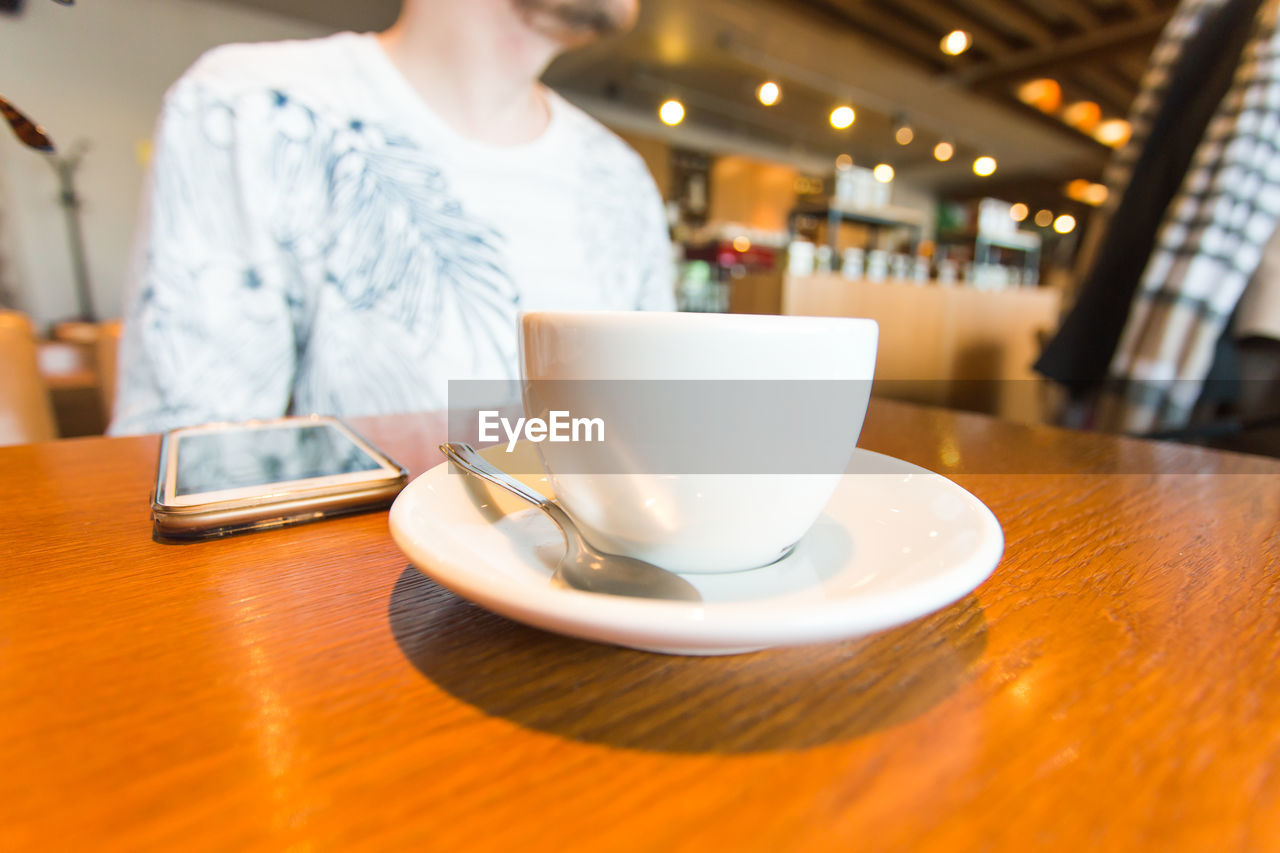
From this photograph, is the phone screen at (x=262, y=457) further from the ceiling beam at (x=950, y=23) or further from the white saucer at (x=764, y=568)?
the ceiling beam at (x=950, y=23)

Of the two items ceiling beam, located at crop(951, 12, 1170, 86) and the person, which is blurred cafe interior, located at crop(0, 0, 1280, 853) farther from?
ceiling beam, located at crop(951, 12, 1170, 86)

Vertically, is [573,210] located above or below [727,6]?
below

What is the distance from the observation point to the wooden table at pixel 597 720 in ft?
0.33

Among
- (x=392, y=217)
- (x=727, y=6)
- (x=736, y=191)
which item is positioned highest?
(x=727, y=6)

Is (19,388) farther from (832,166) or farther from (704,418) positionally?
(832,166)

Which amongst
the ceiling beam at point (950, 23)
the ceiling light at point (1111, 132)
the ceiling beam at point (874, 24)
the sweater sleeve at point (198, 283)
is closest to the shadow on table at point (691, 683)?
the sweater sleeve at point (198, 283)

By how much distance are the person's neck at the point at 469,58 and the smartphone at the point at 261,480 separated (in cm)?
54

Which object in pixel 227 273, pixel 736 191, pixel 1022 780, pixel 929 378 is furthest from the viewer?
pixel 736 191

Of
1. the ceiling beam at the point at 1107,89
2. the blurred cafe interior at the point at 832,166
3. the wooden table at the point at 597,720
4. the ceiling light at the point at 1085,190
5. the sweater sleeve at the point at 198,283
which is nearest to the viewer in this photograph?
the wooden table at the point at 597,720

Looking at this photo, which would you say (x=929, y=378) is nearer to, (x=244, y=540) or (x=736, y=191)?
(x=244, y=540)

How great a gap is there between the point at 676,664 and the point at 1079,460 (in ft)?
1.18

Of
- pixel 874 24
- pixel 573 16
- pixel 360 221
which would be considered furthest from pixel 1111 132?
pixel 360 221

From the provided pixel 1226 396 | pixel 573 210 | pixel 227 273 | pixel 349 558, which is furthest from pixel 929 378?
pixel 349 558

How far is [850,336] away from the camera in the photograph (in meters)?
0.16
